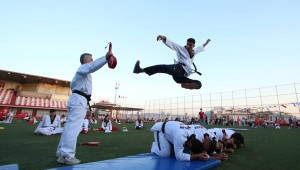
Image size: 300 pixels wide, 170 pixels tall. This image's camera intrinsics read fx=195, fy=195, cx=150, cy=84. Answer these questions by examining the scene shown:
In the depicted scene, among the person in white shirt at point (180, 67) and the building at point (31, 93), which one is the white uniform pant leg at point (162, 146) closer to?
the person in white shirt at point (180, 67)

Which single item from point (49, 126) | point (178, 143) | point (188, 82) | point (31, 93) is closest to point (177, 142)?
point (178, 143)

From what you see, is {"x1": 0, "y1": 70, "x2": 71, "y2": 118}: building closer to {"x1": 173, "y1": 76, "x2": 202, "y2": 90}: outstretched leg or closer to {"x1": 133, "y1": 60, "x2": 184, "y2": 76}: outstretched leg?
{"x1": 133, "y1": 60, "x2": 184, "y2": 76}: outstretched leg

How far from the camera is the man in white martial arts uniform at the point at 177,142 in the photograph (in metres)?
3.83

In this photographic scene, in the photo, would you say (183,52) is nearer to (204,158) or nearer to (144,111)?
(204,158)

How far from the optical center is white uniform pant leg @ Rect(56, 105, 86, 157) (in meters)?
3.84

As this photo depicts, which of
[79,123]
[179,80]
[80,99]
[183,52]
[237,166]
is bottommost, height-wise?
Result: [237,166]

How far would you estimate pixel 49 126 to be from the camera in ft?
33.2

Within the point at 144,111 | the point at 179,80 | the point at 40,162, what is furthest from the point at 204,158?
the point at 144,111

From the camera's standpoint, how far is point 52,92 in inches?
1644

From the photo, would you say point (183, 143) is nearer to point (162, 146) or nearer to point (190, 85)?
point (162, 146)

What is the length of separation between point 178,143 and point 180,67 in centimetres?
204

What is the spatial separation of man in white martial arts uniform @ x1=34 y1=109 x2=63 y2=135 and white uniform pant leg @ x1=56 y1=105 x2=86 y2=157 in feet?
22.2

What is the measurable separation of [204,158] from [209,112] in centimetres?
3097

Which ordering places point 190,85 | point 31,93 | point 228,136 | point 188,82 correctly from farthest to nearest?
1. point 31,93
2. point 228,136
3. point 190,85
4. point 188,82
